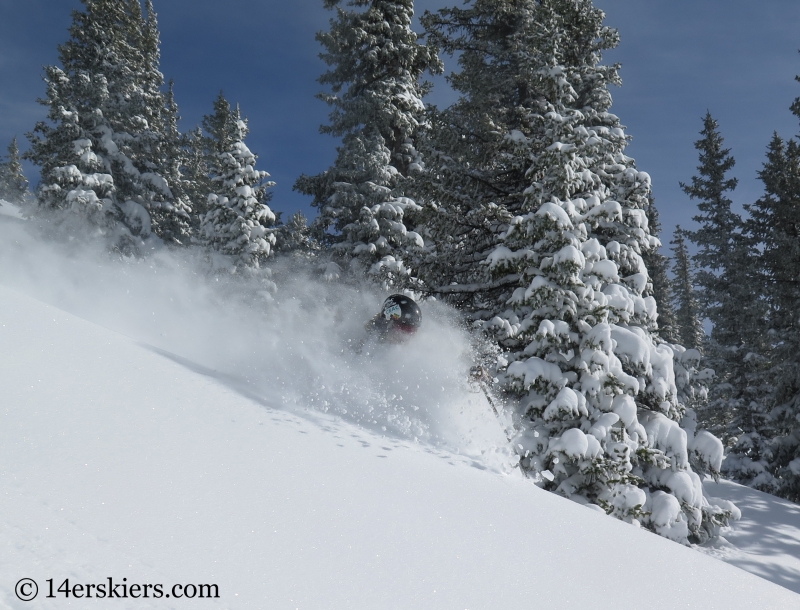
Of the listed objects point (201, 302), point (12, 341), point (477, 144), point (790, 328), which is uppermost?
point (477, 144)

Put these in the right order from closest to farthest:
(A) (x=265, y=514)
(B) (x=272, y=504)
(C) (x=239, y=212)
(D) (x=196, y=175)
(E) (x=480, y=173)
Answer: (A) (x=265, y=514) → (B) (x=272, y=504) → (E) (x=480, y=173) → (C) (x=239, y=212) → (D) (x=196, y=175)

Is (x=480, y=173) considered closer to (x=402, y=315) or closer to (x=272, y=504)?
(x=402, y=315)

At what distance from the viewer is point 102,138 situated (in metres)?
22.7

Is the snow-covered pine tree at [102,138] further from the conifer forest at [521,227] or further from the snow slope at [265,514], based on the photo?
the snow slope at [265,514]

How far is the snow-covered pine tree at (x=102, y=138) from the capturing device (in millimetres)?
21303

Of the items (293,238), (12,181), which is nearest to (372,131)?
(293,238)

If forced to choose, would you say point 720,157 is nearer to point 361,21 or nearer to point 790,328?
point 790,328

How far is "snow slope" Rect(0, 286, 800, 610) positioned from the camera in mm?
2990

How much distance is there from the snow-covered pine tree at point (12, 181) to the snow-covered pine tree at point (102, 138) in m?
46.4

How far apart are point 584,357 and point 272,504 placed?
21.4ft

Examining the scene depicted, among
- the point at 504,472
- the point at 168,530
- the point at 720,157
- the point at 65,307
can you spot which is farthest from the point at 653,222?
the point at 168,530

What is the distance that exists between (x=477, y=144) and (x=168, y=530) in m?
12.4

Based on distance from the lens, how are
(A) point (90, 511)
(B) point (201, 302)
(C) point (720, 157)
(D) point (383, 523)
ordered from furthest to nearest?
(C) point (720, 157) < (B) point (201, 302) < (D) point (383, 523) < (A) point (90, 511)

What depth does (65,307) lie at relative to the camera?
1143 centimetres
